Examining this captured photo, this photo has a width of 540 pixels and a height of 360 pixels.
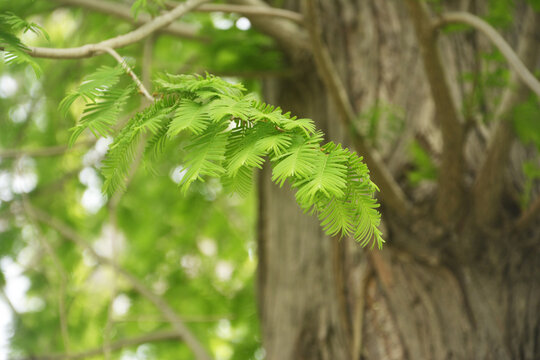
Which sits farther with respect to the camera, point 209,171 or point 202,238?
point 202,238

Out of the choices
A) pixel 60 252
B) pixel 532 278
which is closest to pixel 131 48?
pixel 60 252

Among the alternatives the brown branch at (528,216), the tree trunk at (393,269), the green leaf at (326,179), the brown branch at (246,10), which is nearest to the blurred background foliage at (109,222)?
the tree trunk at (393,269)

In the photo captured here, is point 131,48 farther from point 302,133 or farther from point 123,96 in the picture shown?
point 302,133

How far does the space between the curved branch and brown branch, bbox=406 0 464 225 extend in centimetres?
5

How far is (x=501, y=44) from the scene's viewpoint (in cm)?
136

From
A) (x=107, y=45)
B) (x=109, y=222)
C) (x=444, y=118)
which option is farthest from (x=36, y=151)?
(x=444, y=118)

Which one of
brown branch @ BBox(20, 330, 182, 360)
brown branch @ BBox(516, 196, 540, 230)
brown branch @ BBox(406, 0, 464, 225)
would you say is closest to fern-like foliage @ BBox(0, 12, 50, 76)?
brown branch @ BBox(406, 0, 464, 225)

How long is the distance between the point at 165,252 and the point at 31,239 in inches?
35.0

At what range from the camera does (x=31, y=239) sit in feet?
10.2

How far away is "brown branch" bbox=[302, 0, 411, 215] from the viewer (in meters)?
1.67

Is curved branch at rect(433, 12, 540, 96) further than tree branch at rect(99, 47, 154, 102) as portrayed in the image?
Yes

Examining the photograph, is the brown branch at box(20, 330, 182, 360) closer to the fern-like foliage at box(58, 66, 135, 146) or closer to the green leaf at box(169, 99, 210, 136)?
the fern-like foliage at box(58, 66, 135, 146)

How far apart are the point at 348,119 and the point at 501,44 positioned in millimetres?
571

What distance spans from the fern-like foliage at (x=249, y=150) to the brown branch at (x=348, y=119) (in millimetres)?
847
